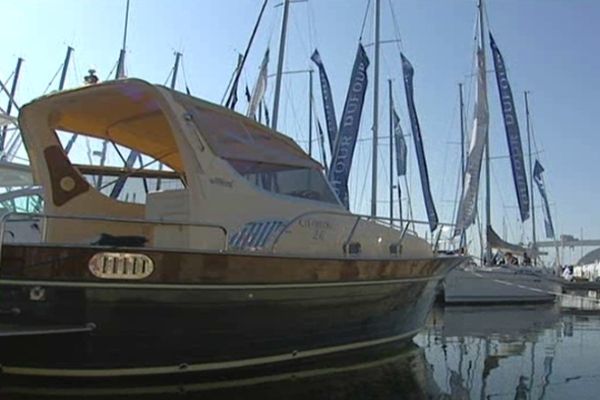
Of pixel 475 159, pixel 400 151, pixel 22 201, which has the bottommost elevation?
pixel 22 201

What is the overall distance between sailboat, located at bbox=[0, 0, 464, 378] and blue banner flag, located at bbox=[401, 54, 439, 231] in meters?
13.8

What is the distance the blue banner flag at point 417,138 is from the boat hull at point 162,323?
15.9 m

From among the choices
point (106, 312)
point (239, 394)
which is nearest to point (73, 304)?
point (106, 312)

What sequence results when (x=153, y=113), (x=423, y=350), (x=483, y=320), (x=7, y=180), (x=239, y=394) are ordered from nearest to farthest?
(x=239, y=394) < (x=153, y=113) < (x=423, y=350) < (x=7, y=180) < (x=483, y=320)

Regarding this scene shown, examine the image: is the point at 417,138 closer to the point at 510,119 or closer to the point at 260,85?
the point at 510,119

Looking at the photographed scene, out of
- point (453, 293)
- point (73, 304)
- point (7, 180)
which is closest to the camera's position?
point (73, 304)

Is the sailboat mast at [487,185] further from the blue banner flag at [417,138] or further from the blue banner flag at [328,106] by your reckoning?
the blue banner flag at [328,106]

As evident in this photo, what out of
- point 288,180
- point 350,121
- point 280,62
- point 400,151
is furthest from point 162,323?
point 400,151

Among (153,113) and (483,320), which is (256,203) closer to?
(153,113)

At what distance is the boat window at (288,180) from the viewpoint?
23.5 feet

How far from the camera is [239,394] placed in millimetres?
5988

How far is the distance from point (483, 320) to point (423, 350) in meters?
6.38

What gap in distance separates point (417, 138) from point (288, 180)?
610 inches

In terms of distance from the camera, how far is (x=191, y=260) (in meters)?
5.82
